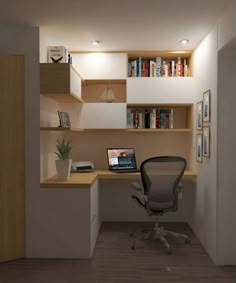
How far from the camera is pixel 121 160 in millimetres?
4676

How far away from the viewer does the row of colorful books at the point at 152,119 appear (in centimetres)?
463

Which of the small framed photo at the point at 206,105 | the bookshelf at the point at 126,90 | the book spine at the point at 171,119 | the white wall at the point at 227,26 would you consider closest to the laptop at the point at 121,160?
the bookshelf at the point at 126,90

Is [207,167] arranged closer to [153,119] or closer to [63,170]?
[153,119]

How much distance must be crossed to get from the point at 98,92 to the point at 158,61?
1019 mm

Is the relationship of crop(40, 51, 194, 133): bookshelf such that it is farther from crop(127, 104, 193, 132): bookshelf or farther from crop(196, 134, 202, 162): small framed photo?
crop(196, 134, 202, 162): small framed photo

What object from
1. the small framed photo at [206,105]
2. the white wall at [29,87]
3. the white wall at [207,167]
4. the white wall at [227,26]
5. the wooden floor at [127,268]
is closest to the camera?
the white wall at [227,26]

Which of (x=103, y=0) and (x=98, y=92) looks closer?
(x=103, y=0)

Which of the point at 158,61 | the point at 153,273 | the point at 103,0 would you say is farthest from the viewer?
the point at 158,61

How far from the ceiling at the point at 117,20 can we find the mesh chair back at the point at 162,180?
147 cm

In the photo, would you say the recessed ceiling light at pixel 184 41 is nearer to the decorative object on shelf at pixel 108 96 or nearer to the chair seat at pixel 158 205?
the decorative object on shelf at pixel 108 96

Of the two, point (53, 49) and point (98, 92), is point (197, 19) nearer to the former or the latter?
point (53, 49)

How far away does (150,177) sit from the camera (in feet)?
12.4

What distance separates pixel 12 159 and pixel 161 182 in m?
1.70

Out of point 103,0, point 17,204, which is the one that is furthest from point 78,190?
point 103,0
